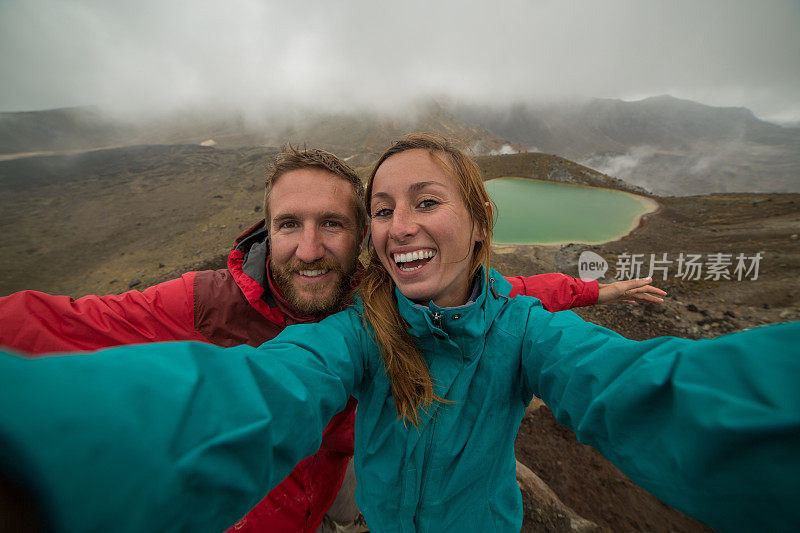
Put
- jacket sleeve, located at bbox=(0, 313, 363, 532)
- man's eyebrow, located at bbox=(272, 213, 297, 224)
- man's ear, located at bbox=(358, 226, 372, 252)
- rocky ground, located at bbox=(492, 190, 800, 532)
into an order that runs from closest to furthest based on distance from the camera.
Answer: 1. jacket sleeve, located at bbox=(0, 313, 363, 532)
2. man's eyebrow, located at bbox=(272, 213, 297, 224)
3. man's ear, located at bbox=(358, 226, 372, 252)
4. rocky ground, located at bbox=(492, 190, 800, 532)

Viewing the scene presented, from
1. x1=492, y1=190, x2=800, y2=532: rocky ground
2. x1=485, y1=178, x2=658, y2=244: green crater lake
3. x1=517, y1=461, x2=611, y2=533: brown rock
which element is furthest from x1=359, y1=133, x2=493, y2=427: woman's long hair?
x1=485, y1=178, x2=658, y2=244: green crater lake

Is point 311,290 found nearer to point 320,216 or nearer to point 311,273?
point 311,273

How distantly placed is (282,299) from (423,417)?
1.50 meters

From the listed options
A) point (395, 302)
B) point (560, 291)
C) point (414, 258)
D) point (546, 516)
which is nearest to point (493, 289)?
point (414, 258)

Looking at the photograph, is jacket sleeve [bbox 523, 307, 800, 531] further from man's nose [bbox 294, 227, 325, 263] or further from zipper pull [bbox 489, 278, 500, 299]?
man's nose [bbox 294, 227, 325, 263]

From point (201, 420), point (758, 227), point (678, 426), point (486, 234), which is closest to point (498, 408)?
point (678, 426)

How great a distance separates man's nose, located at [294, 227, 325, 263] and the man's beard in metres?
0.06

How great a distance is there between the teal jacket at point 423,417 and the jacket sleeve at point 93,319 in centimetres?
165

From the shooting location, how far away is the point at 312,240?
7.82 feet

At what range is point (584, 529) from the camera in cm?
316

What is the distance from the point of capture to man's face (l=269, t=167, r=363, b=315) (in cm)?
237

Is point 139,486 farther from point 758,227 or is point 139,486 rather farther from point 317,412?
point 758,227

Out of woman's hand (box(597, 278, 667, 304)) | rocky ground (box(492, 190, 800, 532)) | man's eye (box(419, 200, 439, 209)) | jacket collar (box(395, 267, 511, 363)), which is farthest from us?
rocky ground (box(492, 190, 800, 532))

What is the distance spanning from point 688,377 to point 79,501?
5.03 ft
